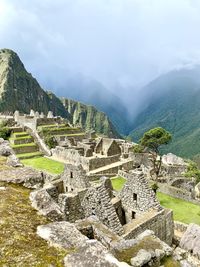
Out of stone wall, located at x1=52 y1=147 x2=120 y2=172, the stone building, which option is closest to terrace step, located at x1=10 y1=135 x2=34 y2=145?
stone wall, located at x1=52 y1=147 x2=120 y2=172

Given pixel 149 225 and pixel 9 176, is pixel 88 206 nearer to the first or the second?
pixel 149 225

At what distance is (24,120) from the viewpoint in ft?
216

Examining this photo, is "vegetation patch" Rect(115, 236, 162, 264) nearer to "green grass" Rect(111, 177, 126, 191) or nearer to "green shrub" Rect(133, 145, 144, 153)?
"green grass" Rect(111, 177, 126, 191)

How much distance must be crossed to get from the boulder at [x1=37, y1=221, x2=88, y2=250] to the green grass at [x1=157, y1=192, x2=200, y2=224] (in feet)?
68.9

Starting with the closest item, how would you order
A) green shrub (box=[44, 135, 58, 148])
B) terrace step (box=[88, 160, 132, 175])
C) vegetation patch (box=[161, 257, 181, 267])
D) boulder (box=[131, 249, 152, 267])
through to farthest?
boulder (box=[131, 249, 152, 267]) < vegetation patch (box=[161, 257, 181, 267]) < terrace step (box=[88, 160, 132, 175]) < green shrub (box=[44, 135, 58, 148])

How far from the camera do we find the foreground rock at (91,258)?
455cm

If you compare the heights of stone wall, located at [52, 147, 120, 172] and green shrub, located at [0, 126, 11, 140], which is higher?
green shrub, located at [0, 126, 11, 140]

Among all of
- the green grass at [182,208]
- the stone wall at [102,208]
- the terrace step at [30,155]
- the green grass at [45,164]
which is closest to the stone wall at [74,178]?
the stone wall at [102,208]

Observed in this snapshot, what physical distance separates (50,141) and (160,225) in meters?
41.2

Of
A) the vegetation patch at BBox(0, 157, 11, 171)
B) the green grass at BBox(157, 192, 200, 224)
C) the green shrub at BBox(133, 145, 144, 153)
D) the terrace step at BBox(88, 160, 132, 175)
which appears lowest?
the green grass at BBox(157, 192, 200, 224)

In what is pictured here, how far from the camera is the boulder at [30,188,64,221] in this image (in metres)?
6.39

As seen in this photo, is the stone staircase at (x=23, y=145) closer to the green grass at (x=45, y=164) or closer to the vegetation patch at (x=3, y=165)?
the green grass at (x=45, y=164)

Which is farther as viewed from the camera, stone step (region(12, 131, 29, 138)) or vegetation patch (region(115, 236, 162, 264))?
stone step (region(12, 131, 29, 138))

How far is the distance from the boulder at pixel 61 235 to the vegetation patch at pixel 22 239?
0.11 metres
